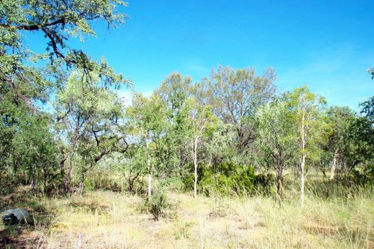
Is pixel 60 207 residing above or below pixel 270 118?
below

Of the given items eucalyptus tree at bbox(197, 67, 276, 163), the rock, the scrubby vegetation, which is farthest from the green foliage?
eucalyptus tree at bbox(197, 67, 276, 163)

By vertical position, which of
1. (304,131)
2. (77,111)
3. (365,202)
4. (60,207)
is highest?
(77,111)

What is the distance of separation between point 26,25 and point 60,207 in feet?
25.3

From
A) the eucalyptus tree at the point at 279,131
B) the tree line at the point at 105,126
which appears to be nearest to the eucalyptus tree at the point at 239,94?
the tree line at the point at 105,126

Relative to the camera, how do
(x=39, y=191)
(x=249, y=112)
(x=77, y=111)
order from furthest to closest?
(x=249, y=112) < (x=39, y=191) < (x=77, y=111)

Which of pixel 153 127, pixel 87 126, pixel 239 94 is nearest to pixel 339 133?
pixel 239 94

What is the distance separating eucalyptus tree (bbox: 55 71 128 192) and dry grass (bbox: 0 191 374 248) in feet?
11.0

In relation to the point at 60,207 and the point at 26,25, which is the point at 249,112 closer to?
the point at 60,207

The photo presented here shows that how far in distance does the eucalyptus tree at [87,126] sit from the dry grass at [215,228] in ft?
11.0

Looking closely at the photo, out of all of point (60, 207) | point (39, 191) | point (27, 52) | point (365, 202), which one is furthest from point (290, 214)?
point (39, 191)

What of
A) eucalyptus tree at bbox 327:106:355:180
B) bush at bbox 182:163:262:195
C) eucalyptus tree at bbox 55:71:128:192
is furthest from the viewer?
eucalyptus tree at bbox 327:106:355:180

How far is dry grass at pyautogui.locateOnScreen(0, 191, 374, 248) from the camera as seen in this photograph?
5.33 m

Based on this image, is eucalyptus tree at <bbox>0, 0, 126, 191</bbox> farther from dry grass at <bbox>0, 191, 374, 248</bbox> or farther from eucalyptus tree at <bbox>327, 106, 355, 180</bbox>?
eucalyptus tree at <bbox>327, 106, 355, 180</bbox>

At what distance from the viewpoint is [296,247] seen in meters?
4.91
